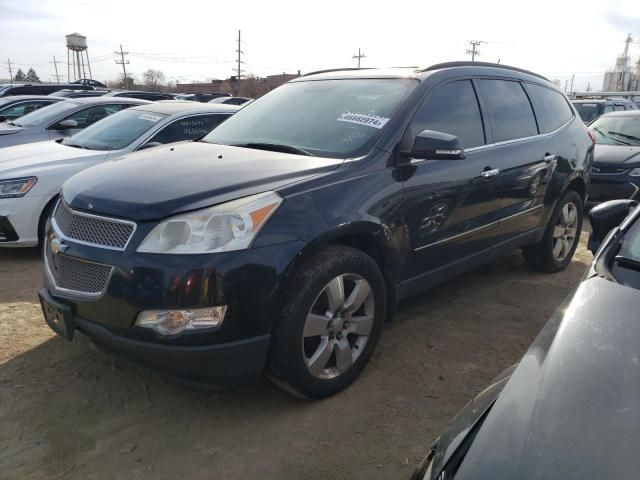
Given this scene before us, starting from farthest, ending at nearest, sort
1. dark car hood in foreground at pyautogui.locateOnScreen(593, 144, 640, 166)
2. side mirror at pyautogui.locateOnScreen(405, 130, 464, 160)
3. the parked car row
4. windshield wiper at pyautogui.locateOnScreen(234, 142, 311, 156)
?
1. dark car hood in foreground at pyautogui.locateOnScreen(593, 144, 640, 166)
2. windshield wiper at pyautogui.locateOnScreen(234, 142, 311, 156)
3. side mirror at pyautogui.locateOnScreen(405, 130, 464, 160)
4. the parked car row

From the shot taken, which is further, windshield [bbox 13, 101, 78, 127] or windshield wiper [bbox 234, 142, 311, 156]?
windshield [bbox 13, 101, 78, 127]

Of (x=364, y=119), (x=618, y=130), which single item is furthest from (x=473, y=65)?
(x=618, y=130)

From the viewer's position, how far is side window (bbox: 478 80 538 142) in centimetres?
404

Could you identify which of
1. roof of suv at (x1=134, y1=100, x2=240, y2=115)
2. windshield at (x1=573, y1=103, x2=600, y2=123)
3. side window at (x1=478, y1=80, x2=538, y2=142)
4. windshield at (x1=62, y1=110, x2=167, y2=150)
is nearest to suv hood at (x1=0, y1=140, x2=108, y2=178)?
windshield at (x1=62, y1=110, x2=167, y2=150)

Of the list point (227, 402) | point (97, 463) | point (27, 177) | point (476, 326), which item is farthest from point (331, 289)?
point (27, 177)

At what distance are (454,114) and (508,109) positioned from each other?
0.84 metres

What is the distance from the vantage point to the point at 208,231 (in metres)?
2.42

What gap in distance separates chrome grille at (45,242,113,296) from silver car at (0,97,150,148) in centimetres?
503

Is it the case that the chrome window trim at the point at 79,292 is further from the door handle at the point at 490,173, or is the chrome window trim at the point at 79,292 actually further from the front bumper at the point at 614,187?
the front bumper at the point at 614,187

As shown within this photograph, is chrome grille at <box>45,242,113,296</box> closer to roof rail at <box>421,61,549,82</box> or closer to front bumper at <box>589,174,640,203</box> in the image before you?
roof rail at <box>421,61,549,82</box>

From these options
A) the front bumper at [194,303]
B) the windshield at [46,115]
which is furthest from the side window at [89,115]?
the front bumper at [194,303]

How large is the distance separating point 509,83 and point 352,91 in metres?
1.56

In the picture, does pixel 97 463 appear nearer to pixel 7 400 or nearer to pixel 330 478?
pixel 7 400

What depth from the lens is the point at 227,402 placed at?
2920 mm
